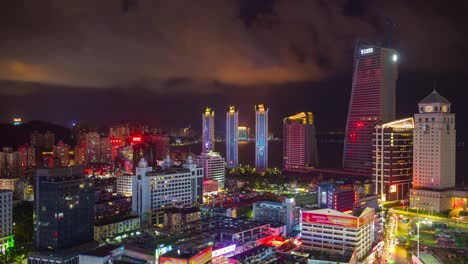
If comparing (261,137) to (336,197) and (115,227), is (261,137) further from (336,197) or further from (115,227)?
(115,227)

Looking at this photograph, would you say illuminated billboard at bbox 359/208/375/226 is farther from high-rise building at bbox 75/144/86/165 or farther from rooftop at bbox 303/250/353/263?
high-rise building at bbox 75/144/86/165

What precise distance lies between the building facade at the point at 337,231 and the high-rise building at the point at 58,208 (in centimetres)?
595

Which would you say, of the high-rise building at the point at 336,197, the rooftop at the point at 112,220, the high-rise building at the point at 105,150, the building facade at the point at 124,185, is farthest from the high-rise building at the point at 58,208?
the high-rise building at the point at 105,150

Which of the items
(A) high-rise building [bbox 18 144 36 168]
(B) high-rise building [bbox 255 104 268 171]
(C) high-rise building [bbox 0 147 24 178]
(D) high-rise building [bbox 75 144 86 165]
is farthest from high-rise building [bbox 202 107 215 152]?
(C) high-rise building [bbox 0 147 24 178]

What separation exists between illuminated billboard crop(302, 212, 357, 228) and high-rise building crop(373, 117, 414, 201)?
8.75 m

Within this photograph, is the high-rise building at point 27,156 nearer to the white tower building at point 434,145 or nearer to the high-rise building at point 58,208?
the high-rise building at point 58,208

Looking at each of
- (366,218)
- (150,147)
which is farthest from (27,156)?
(366,218)

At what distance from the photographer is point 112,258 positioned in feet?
Result: 32.3

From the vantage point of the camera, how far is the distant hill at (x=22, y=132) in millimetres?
28812

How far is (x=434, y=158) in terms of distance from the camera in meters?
17.4

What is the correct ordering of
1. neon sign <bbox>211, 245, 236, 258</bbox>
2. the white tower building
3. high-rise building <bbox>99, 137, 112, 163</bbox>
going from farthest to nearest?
high-rise building <bbox>99, 137, 112, 163</bbox>
the white tower building
neon sign <bbox>211, 245, 236, 258</bbox>

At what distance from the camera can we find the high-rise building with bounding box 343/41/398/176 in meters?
24.5

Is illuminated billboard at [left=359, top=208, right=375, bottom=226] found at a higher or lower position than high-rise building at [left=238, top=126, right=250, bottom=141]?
lower

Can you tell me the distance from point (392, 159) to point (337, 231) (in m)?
9.30
